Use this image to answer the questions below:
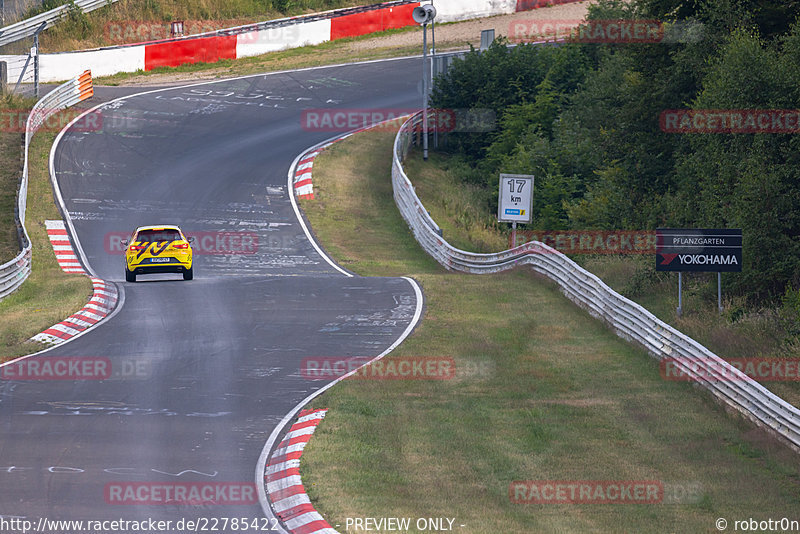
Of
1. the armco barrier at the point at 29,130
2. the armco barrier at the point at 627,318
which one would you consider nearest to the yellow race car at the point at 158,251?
the armco barrier at the point at 29,130

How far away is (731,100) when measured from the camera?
2334cm

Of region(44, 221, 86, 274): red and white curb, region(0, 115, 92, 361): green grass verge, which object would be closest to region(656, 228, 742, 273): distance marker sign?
region(0, 115, 92, 361): green grass verge

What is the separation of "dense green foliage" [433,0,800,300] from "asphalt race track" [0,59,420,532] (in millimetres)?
6625

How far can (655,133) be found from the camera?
103 feet

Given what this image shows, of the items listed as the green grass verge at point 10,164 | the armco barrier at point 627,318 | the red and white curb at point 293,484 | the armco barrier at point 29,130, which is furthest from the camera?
the green grass verge at point 10,164

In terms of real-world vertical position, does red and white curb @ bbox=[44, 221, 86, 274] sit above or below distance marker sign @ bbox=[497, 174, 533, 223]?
below

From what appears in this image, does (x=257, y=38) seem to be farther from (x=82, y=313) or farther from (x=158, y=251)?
(x=82, y=313)

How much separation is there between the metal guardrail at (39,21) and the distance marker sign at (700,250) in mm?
39823

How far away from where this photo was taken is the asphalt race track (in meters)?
13.2

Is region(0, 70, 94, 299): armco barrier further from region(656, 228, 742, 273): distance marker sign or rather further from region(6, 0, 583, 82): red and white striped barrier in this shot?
region(656, 228, 742, 273): distance marker sign

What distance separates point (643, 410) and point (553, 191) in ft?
83.3

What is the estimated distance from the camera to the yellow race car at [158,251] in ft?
88.7

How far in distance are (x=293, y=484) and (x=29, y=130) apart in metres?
33.4

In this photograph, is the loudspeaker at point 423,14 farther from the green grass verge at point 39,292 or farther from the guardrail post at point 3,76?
the guardrail post at point 3,76
